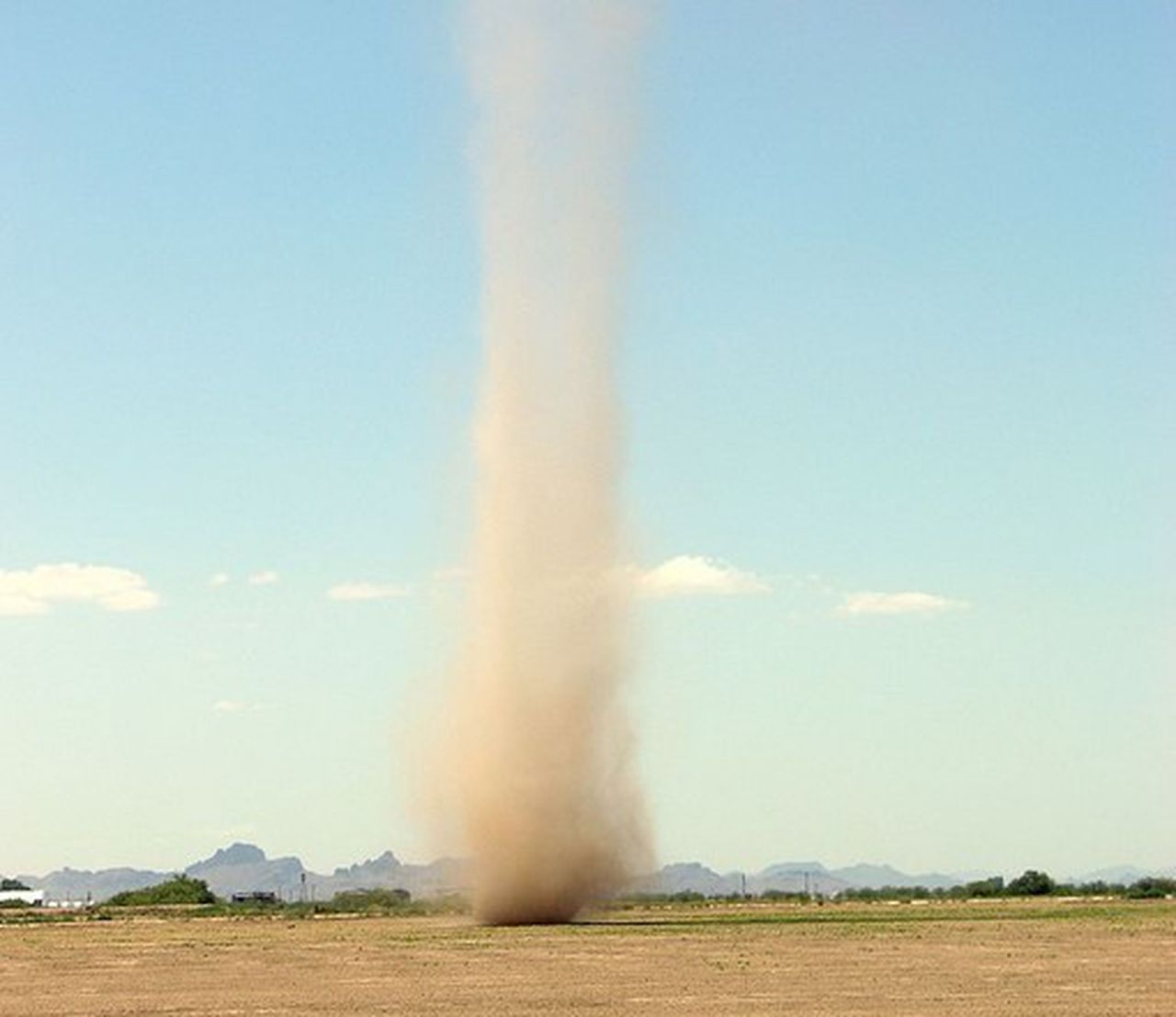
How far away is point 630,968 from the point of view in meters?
63.8

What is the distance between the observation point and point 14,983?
6406 centimetres

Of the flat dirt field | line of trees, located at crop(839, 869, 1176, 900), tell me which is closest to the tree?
line of trees, located at crop(839, 869, 1176, 900)

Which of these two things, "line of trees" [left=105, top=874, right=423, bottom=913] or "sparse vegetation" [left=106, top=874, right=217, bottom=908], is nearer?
"line of trees" [left=105, top=874, right=423, bottom=913]

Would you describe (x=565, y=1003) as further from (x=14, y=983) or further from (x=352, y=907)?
(x=352, y=907)

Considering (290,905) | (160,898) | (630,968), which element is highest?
(160,898)

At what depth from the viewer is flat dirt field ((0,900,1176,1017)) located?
5022cm

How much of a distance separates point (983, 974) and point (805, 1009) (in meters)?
13.5

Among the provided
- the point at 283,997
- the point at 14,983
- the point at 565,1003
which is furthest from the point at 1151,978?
the point at 14,983

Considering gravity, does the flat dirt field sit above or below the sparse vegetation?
below

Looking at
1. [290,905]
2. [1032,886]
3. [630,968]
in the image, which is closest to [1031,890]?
[1032,886]

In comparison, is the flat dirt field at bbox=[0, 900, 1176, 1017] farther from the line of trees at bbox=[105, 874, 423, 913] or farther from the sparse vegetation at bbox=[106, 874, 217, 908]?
→ the sparse vegetation at bbox=[106, 874, 217, 908]

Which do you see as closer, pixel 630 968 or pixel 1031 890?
pixel 630 968

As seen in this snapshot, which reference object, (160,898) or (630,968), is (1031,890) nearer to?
(160,898)

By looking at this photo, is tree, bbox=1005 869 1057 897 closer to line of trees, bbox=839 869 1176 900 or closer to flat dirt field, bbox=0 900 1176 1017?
line of trees, bbox=839 869 1176 900
